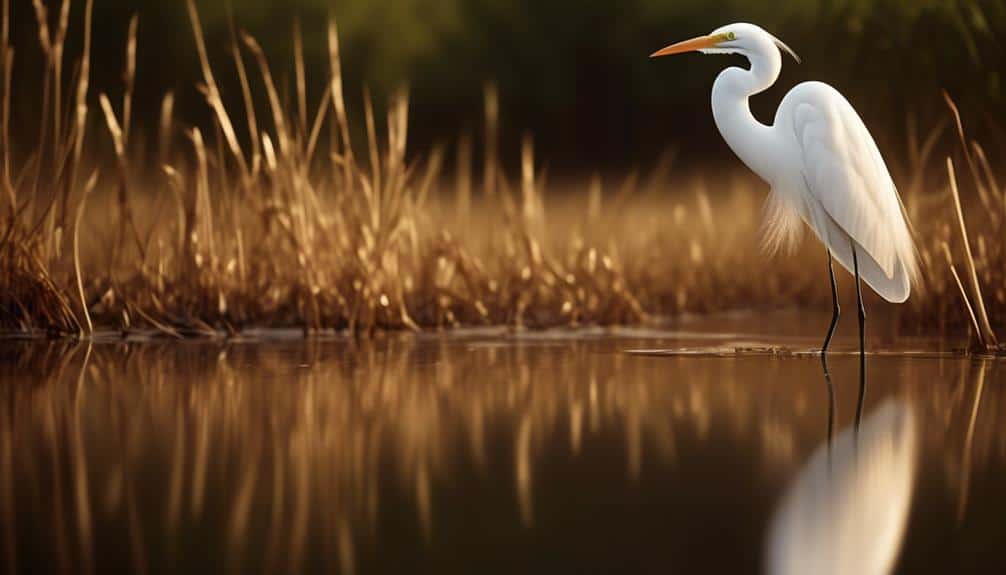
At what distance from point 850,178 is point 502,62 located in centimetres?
859

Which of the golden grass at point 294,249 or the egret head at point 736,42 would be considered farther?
the golden grass at point 294,249

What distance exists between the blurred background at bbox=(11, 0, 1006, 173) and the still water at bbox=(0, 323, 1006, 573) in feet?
23.0

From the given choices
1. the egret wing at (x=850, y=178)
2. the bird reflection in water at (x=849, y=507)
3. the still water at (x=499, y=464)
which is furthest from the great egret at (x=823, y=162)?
the bird reflection in water at (x=849, y=507)

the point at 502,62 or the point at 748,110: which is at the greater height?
the point at 502,62

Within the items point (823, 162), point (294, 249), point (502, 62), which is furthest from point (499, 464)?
point (502, 62)

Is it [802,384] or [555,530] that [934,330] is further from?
[555,530]

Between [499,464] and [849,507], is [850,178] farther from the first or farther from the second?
[849,507]

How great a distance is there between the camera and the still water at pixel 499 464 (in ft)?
7.63

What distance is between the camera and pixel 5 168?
20.1ft

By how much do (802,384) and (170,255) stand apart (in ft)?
10.1

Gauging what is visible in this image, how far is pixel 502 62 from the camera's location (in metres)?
13.9

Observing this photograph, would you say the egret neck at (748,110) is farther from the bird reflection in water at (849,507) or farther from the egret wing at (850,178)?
the bird reflection in water at (849,507)

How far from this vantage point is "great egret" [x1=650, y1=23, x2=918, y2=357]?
5.59 meters

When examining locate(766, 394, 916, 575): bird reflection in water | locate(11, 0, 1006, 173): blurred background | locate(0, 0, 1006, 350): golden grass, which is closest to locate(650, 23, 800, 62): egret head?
locate(0, 0, 1006, 350): golden grass
